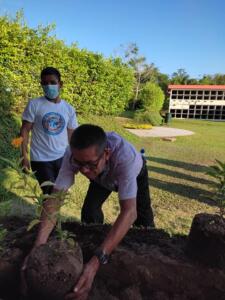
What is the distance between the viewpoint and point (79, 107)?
13.2 m

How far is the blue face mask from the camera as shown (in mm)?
4047

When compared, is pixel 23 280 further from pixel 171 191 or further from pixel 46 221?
pixel 171 191

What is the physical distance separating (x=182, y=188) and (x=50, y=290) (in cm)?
541

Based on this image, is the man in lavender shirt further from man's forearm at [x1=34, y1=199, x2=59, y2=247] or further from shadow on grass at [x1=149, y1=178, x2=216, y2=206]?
shadow on grass at [x1=149, y1=178, x2=216, y2=206]

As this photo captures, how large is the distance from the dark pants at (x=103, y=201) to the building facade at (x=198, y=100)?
3399 centimetres

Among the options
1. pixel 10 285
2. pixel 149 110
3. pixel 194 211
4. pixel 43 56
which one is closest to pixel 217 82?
pixel 149 110

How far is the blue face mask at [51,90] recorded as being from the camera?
159 inches

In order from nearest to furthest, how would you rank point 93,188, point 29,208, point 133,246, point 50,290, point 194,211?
1. point 50,290
2. point 133,246
3. point 93,188
4. point 29,208
5. point 194,211

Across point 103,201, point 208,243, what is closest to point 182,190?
point 103,201

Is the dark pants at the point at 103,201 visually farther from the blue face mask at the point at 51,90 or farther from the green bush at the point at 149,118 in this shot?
the green bush at the point at 149,118

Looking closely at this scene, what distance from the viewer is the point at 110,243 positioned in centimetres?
207

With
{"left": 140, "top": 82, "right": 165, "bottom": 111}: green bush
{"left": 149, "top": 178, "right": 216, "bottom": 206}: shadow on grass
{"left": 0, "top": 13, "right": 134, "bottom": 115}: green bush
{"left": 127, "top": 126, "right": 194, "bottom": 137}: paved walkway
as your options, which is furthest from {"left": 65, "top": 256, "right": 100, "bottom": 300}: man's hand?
{"left": 140, "top": 82, "right": 165, "bottom": 111}: green bush

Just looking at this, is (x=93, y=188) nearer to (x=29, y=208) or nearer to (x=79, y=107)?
(x=29, y=208)

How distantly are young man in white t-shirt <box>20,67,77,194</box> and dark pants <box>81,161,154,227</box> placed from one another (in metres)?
0.88
